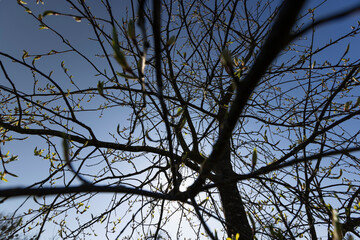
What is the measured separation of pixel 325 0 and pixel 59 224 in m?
3.60

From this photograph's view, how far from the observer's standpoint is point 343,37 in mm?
1752

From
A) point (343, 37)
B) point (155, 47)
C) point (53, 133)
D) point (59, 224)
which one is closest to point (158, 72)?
point (155, 47)

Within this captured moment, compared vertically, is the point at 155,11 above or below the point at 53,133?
below

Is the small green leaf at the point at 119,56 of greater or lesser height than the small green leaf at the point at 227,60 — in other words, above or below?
below

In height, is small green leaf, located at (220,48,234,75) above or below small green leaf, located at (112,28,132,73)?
above

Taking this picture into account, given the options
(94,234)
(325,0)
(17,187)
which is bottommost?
(17,187)

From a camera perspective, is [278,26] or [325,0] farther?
[325,0]

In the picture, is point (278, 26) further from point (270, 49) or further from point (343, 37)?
point (343, 37)

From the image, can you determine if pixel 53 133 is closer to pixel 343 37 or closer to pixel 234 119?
pixel 234 119

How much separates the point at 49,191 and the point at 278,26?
0.45 m

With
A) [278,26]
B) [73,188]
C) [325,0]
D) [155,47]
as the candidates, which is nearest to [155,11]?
[155,47]

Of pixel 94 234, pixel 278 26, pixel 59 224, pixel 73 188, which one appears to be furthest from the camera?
pixel 94 234

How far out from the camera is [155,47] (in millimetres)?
394

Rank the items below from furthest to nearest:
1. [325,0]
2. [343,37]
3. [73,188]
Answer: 1. [325,0]
2. [343,37]
3. [73,188]
